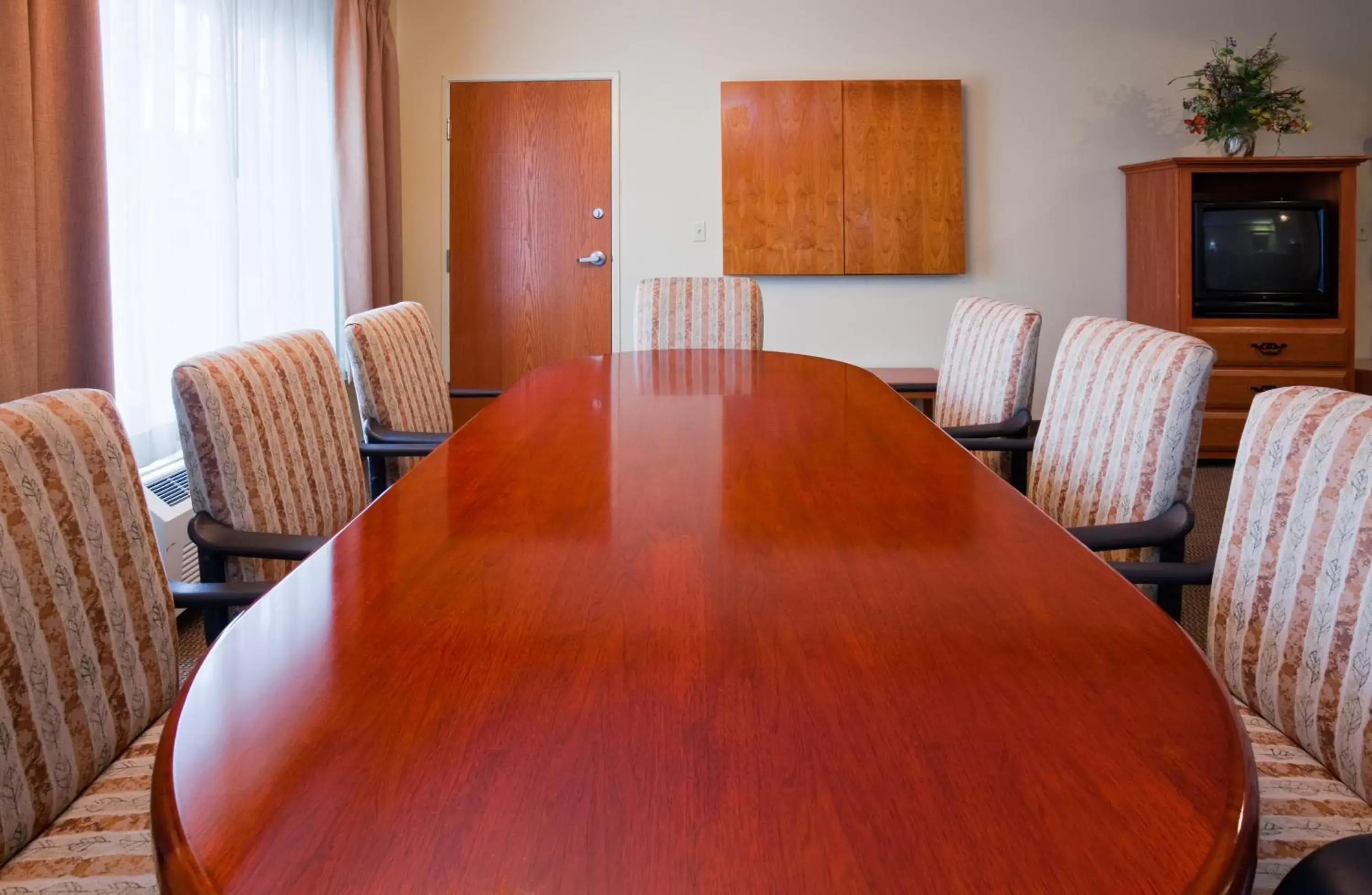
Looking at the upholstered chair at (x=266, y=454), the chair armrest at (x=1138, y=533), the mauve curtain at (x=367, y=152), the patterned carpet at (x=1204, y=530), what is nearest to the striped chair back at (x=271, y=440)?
the upholstered chair at (x=266, y=454)

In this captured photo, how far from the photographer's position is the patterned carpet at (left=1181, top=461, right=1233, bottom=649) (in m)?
3.04

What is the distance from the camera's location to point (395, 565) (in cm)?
110

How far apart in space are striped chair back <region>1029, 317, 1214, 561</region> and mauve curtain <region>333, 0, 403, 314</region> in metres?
3.00

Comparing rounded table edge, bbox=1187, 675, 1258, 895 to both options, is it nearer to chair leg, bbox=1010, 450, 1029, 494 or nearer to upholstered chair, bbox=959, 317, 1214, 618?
upholstered chair, bbox=959, 317, 1214, 618

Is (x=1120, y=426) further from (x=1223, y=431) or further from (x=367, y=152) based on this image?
(x=367, y=152)

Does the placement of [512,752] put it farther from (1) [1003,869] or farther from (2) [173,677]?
(2) [173,677]

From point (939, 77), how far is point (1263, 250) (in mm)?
1604

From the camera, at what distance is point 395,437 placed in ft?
7.44

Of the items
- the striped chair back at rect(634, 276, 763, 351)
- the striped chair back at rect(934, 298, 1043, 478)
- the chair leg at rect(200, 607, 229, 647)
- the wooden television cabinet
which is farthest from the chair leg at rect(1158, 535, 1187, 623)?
the wooden television cabinet

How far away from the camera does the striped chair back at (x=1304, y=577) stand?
1.09 metres

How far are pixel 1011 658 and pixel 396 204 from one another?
4407 millimetres

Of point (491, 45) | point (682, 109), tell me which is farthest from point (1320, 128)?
point (491, 45)

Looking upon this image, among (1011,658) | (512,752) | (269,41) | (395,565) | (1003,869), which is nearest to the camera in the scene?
(1003,869)

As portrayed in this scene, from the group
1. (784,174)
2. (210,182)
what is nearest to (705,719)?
(210,182)
